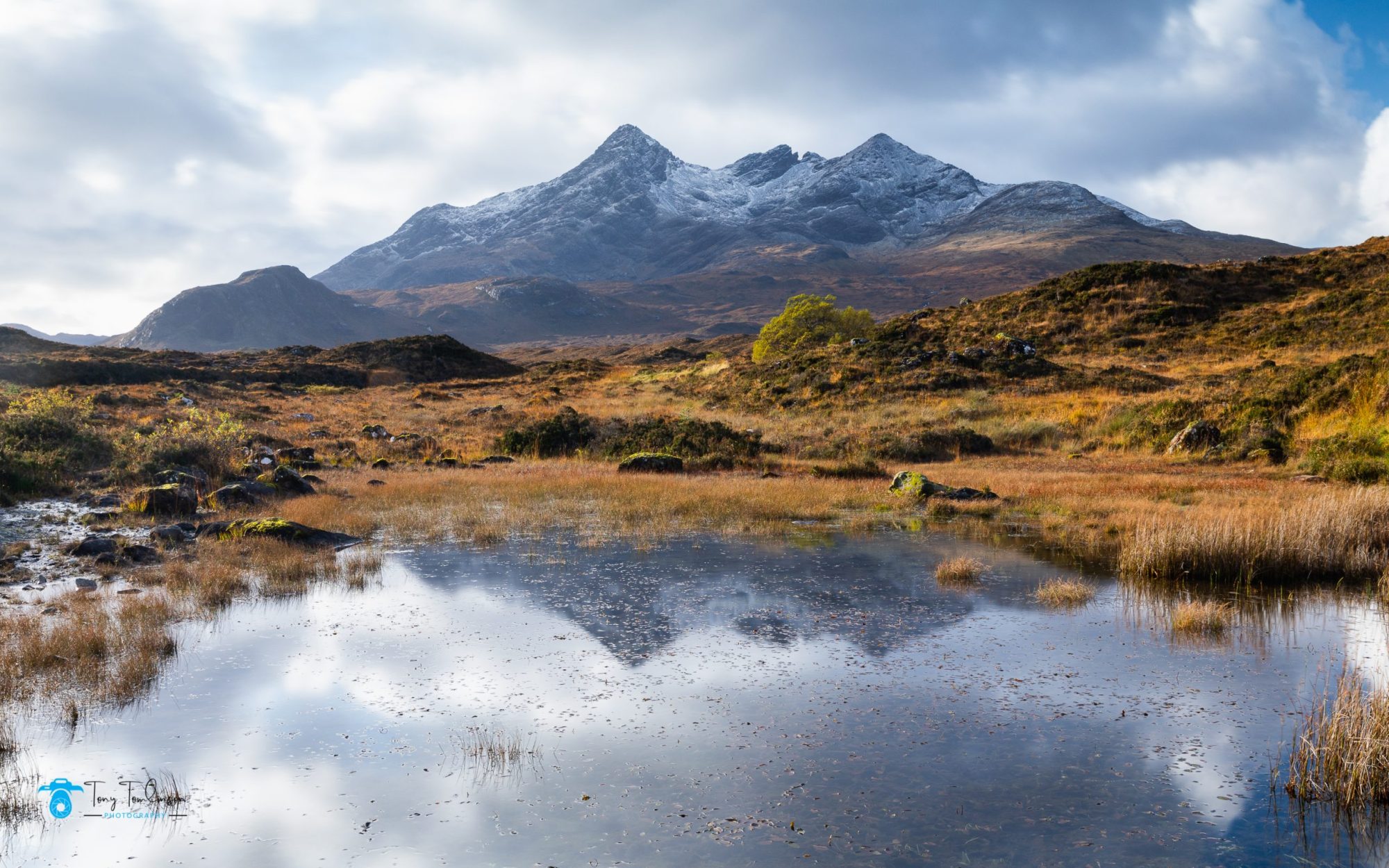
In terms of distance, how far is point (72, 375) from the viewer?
5516 centimetres

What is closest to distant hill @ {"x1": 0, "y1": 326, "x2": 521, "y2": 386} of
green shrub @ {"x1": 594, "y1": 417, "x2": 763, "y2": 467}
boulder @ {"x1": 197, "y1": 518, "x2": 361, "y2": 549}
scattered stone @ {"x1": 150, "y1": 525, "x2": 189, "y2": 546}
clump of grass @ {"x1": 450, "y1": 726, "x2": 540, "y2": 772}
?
green shrub @ {"x1": 594, "y1": 417, "x2": 763, "y2": 467}

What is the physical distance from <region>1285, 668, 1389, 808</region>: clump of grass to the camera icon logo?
374 inches

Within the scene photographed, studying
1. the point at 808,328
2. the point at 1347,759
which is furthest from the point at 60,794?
the point at 808,328

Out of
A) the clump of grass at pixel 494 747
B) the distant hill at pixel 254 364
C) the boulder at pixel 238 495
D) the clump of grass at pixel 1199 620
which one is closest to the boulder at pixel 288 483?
the boulder at pixel 238 495

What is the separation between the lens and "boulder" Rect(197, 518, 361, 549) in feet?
52.6

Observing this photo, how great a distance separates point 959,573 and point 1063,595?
67.9 inches

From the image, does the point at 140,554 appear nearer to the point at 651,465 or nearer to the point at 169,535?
the point at 169,535

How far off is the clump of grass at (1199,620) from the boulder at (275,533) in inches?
558

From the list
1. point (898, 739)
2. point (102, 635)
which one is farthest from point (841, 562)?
point (102, 635)

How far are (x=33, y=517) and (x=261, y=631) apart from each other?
1045cm

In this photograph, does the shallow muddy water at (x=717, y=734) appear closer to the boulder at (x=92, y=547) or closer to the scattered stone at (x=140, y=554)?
the scattered stone at (x=140, y=554)

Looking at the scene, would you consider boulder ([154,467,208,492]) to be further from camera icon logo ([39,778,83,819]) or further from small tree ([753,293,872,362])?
small tree ([753,293,872,362])

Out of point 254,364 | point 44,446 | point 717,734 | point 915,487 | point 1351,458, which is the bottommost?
point 717,734

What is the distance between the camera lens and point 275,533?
1611 centimetres
